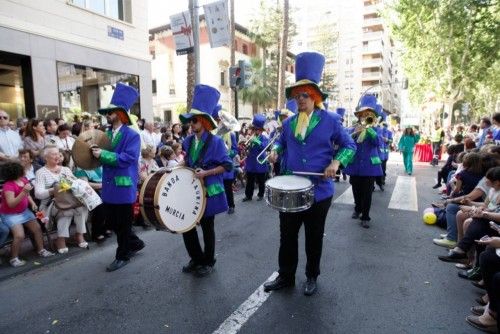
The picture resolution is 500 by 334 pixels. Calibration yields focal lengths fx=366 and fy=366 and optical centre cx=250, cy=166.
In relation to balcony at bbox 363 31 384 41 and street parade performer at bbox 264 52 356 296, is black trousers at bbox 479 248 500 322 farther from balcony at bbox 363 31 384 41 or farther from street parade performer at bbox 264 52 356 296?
balcony at bbox 363 31 384 41

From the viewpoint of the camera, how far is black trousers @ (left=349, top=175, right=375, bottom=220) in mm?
6574

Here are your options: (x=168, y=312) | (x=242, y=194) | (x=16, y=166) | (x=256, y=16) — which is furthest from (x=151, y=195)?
(x=256, y=16)

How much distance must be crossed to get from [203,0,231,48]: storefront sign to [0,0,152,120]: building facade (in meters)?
4.27

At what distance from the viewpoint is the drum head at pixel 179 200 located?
375cm

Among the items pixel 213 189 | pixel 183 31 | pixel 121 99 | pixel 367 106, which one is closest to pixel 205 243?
pixel 213 189

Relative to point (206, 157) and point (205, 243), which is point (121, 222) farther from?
point (206, 157)

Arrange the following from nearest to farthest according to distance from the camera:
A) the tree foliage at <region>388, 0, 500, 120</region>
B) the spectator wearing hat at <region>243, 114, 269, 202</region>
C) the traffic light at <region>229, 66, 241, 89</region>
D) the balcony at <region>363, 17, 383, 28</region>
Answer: the spectator wearing hat at <region>243, 114, 269, 202</region>
the traffic light at <region>229, 66, 241, 89</region>
the tree foliage at <region>388, 0, 500, 120</region>
the balcony at <region>363, 17, 383, 28</region>

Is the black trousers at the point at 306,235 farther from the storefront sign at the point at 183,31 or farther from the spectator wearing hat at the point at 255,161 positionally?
the storefront sign at the point at 183,31

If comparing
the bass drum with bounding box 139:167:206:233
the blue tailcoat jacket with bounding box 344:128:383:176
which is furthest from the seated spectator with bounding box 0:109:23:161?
the blue tailcoat jacket with bounding box 344:128:383:176

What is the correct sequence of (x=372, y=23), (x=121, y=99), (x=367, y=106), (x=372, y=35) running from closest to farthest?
(x=121, y=99)
(x=367, y=106)
(x=372, y=35)
(x=372, y=23)

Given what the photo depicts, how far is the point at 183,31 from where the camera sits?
1077 centimetres

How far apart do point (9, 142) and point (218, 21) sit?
6431mm

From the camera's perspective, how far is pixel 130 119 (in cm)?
452

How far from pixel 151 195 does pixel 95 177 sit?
3.09 metres
